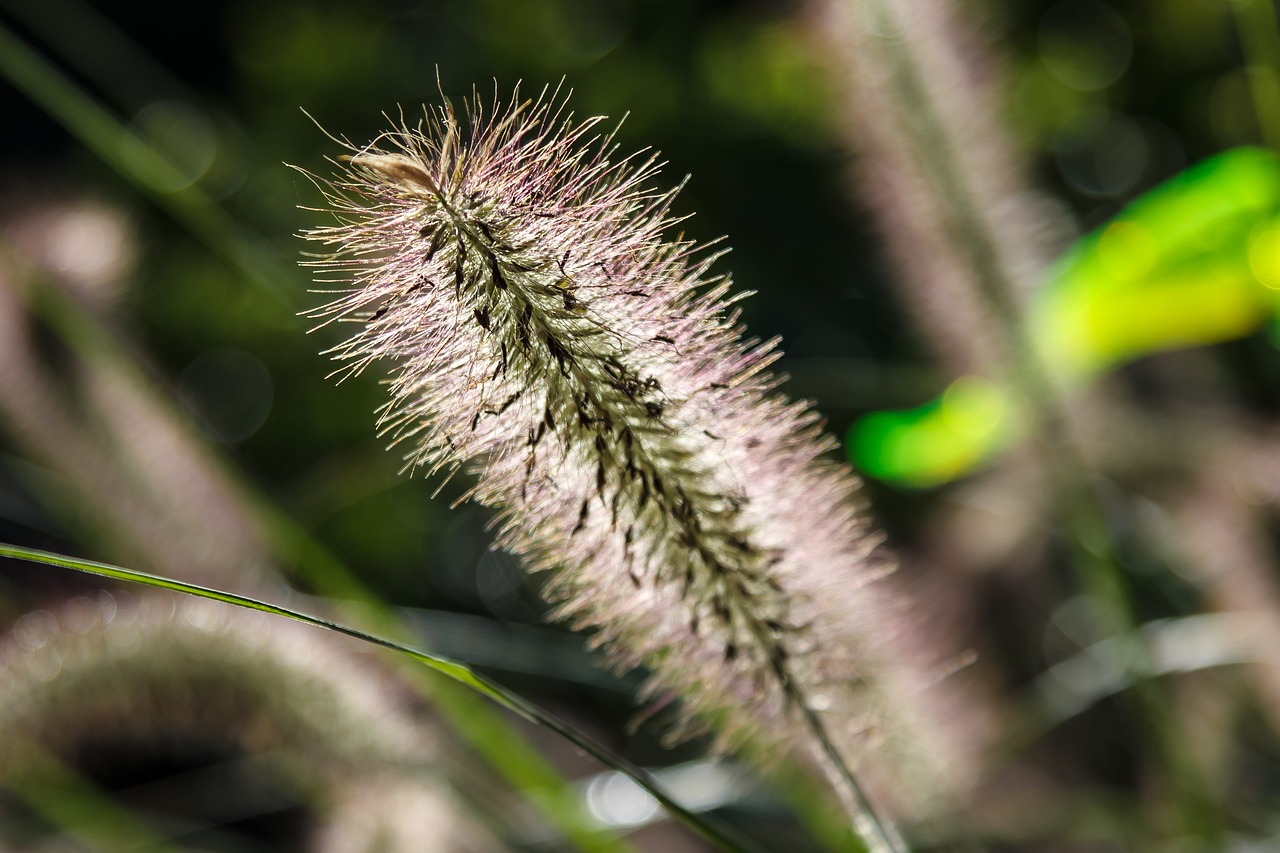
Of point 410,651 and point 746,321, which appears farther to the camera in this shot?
point 746,321

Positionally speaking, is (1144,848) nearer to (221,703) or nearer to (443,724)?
(443,724)

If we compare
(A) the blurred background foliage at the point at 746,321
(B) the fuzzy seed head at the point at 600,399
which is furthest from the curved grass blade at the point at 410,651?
(A) the blurred background foliage at the point at 746,321

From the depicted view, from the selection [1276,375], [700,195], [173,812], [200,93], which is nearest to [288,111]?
[200,93]

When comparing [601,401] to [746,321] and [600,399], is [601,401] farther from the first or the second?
[746,321]

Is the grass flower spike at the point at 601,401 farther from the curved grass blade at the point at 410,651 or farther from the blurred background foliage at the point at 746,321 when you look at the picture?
the blurred background foliage at the point at 746,321

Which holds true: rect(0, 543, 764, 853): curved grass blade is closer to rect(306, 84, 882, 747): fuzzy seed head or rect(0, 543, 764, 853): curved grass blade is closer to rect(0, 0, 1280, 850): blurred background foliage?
rect(306, 84, 882, 747): fuzzy seed head

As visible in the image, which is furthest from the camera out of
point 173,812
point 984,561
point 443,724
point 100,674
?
point 173,812

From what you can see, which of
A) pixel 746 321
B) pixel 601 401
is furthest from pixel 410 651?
pixel 746 321
